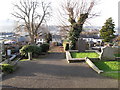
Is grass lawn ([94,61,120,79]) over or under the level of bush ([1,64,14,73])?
under

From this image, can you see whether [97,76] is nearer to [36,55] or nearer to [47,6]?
[36,55]

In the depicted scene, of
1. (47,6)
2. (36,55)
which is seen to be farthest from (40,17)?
(36,55)

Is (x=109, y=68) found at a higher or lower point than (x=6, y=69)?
lower

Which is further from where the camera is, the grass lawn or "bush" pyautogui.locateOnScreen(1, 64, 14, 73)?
"bush" pyautogui.locateOnScreen(1, 64, 14, 73)

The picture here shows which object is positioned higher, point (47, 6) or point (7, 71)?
point (47, 6)

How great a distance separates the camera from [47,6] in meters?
27.0

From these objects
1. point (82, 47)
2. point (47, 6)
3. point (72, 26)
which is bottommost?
point (82, 47)

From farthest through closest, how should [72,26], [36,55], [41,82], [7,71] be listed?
1. [72,26]
2. [36,55]
3. [7,71]
4. [41,82]

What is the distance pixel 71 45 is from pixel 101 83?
47.1ft

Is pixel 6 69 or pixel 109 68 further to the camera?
pixel 109 68

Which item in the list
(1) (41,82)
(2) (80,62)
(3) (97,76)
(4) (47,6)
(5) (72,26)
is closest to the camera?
(1) (41,82)

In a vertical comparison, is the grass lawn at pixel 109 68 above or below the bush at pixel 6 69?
below

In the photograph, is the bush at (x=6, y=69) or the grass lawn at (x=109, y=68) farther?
the bush at (x=6, y=69)

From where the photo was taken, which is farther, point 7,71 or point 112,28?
point 112,28
